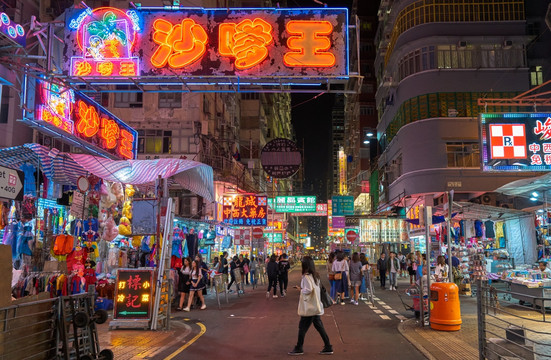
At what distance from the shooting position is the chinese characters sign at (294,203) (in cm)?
4047

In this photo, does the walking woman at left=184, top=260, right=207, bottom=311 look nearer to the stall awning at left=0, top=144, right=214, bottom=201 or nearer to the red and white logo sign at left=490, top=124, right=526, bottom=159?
the stall awning at left=0, top=144, right=214, bottom=201

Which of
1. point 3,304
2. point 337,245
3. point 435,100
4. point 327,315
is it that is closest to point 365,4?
point 337,245

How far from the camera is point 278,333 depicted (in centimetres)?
1123

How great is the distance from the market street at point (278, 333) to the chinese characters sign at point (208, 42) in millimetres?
5324

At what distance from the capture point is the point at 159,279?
38.4 ft

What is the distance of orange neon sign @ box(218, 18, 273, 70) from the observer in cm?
958

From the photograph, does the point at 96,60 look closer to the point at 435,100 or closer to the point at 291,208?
the point at 435,100

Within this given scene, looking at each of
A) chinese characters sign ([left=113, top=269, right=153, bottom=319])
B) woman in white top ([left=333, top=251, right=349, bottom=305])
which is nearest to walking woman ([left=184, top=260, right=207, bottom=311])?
chinese characters sign ([left=113, top=269, right=153, bottom=319])

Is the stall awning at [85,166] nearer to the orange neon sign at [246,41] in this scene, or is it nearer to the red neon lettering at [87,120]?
the red neon lettering at [87,120]

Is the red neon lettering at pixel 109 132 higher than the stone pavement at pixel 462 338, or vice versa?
the red neon lettering at pixel 109 132

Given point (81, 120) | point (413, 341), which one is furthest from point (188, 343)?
point (81, 120)

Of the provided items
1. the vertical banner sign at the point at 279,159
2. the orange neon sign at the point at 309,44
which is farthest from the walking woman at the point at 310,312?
the vertical banner sign at the point at 279,159

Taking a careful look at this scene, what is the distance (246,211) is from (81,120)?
18598 millimetres

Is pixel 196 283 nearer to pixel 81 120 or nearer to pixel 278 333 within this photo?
pixel 278 333
